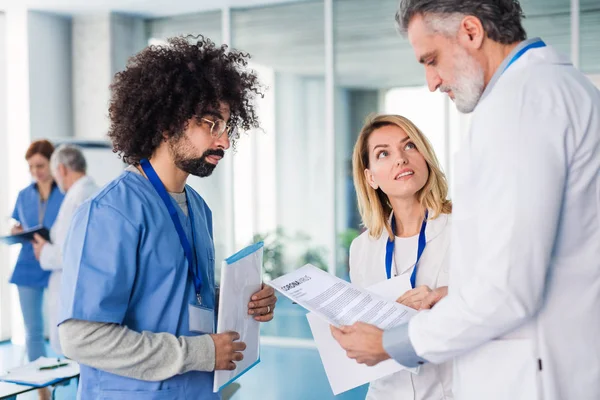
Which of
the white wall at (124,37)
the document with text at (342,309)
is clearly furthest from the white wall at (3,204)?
the document with text at (342,309)

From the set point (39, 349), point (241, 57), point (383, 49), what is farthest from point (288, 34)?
point (241, 57)

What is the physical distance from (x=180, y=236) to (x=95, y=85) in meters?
5.44

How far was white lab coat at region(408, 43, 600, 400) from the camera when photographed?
121 centimetres

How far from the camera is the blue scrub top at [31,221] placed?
15.6ft

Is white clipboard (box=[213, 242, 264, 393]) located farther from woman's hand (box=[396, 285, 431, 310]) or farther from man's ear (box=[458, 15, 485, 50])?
man's ear (box=[458, 15, 485, 50])

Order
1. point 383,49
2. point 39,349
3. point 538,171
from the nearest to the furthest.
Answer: point 538,171 → point 39,349 → point 383,49

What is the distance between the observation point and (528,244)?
121 cm

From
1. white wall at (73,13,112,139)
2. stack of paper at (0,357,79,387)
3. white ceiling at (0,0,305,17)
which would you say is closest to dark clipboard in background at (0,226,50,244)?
stack of paper at (0,357,79,387)

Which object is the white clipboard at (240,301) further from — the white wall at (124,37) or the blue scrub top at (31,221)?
the white wall at (124,37)

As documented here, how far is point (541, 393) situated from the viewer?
1.31 metres

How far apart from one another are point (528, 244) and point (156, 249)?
92 cm

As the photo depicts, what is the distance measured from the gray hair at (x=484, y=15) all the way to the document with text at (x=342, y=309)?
29.8 inches

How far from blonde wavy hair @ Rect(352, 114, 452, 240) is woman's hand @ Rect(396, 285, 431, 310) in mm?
311

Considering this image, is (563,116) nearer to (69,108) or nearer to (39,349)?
(39,349)
